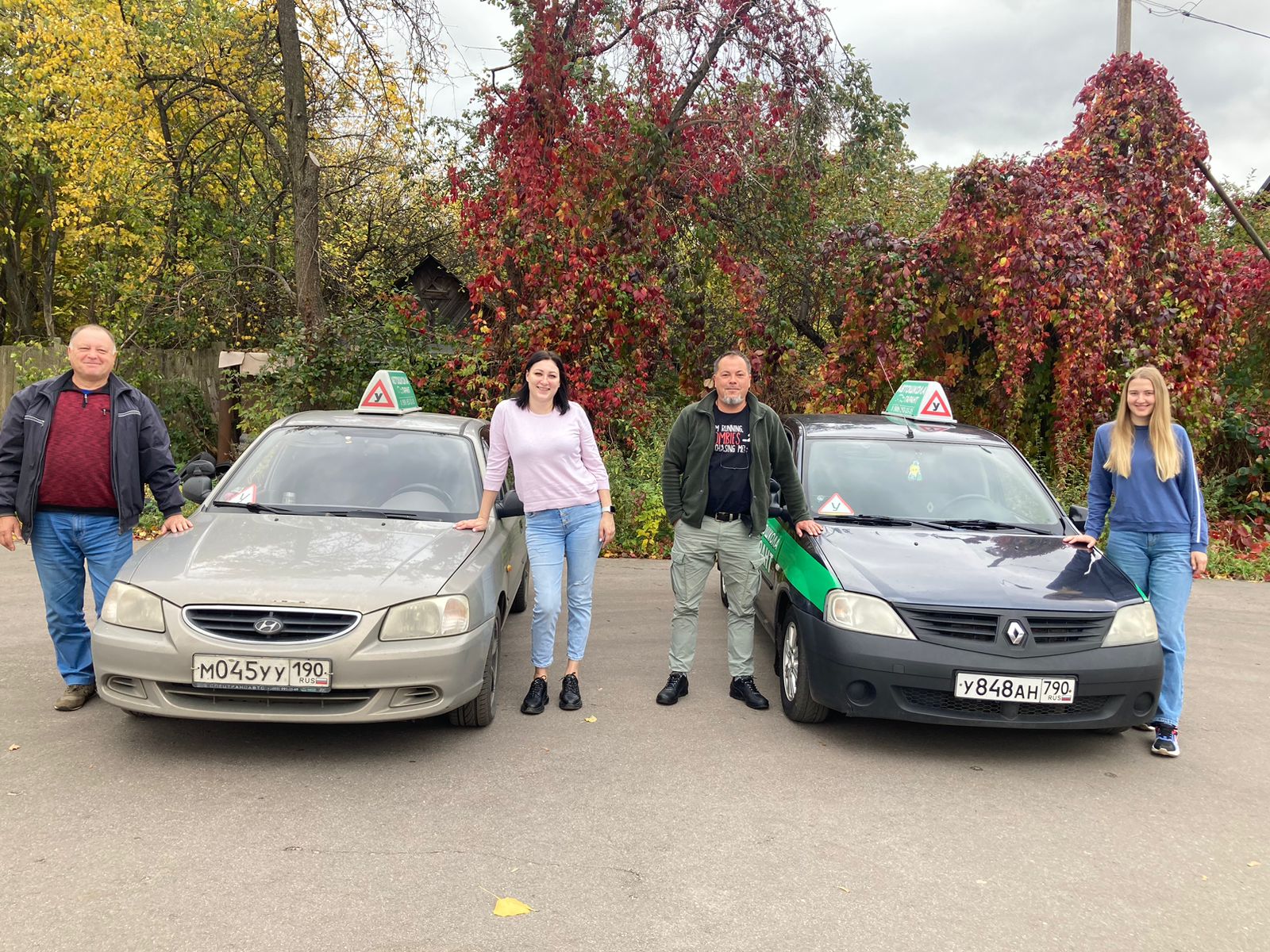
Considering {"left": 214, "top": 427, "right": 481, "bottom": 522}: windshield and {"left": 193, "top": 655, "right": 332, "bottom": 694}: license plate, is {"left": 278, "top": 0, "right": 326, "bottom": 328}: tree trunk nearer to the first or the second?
{"left": 214, "top": 427, "right": 481, "bottom": 522}: windshield

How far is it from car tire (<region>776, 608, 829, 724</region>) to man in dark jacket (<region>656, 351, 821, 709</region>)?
0.18 metres

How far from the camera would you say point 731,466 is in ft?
17.2

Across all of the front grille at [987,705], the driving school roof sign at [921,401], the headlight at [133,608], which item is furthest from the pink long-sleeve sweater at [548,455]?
the driving school roof sign at [921,401]

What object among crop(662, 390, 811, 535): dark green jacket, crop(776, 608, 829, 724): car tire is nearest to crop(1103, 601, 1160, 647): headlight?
crop(776, 608, 829, 724): car tire

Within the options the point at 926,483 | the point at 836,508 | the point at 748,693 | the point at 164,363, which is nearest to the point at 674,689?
the point at 748,693

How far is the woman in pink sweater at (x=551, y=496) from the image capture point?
506 cm

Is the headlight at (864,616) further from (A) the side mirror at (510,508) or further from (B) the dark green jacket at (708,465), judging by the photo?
(A) the side mirror at (510,508)

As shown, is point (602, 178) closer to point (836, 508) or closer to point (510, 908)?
point (836, 508)

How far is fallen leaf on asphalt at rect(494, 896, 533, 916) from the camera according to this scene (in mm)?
3107

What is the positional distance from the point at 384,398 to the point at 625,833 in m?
4.42

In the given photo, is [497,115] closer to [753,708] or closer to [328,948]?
[753,708]

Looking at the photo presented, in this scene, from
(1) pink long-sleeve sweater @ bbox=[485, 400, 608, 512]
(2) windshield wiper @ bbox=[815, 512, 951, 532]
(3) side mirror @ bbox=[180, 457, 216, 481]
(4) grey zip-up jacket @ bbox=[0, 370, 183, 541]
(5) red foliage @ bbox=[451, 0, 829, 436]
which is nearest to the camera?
(4) grey zip-up jacket @ bbox=[0, 370, 183, 541]

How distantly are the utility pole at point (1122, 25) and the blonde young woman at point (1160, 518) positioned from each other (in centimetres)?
931

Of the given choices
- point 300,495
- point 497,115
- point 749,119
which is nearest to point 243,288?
point 497,115
